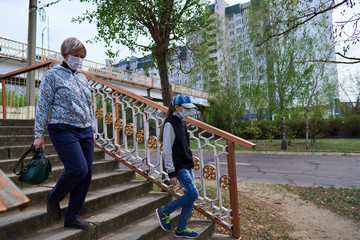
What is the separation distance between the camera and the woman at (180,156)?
2.87m

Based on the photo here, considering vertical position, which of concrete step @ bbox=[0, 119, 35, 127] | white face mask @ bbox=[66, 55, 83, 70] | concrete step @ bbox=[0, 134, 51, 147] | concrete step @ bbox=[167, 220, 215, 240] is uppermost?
white face mask @ bbox=[66, 55, 83, 70]

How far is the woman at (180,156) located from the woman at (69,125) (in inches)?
32.4

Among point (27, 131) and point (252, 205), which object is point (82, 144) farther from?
point (252, 205)

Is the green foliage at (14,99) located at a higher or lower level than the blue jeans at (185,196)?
A: higher

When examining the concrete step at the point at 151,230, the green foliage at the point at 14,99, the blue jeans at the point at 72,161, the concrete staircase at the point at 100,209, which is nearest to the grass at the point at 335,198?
the concrete staircase at the point at 100,209

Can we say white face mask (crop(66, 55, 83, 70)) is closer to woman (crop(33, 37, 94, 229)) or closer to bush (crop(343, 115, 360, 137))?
woman (crop(33, 37, 94, 229))

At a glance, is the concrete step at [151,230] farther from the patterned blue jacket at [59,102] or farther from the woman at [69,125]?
the patterned blue jacket at [59,102]

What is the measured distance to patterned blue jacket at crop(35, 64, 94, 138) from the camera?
7.77ft

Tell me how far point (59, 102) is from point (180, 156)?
1369 millimetres

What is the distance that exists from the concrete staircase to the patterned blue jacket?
0.87m

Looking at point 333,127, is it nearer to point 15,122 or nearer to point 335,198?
point 335,198

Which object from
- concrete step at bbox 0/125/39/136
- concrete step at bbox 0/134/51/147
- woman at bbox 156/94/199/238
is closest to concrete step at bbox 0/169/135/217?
woman at bbox 156/94/199/238

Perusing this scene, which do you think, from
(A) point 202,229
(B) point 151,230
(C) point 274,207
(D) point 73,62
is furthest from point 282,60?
(D) point 73,62

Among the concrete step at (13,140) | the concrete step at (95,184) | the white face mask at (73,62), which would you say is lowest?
the concrete step at (95,184)
